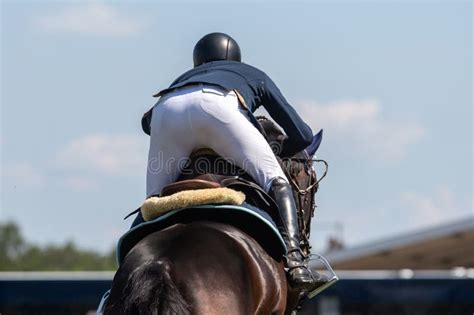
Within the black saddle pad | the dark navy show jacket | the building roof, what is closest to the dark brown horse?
the black saddle pad

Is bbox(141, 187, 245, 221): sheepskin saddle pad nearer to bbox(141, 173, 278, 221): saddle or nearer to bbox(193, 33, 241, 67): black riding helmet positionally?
bbox(141, 173, 278, 221): saddle

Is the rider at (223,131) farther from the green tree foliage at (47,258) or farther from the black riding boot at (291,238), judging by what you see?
the green tree foliage at (47,258)

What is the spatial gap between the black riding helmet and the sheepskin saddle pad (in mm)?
1189

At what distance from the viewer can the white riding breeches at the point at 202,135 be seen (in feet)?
23.9

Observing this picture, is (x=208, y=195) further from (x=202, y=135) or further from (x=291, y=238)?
(x=291, y=238)

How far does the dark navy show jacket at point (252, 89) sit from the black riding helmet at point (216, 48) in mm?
127

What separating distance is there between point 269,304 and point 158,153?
3.96 ft

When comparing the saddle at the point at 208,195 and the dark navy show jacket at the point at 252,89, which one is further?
the dark navy show jacket at the point at 252,89

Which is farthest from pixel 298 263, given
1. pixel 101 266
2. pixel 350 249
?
pixel 101 266

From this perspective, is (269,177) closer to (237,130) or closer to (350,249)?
(237,130)

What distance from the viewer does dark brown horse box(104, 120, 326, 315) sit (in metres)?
6.32

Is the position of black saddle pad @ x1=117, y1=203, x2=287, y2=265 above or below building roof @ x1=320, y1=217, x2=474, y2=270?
above

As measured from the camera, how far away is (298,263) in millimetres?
7316

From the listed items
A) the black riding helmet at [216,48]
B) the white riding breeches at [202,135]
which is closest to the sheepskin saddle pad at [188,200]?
the white riding breeches at [202,135]
